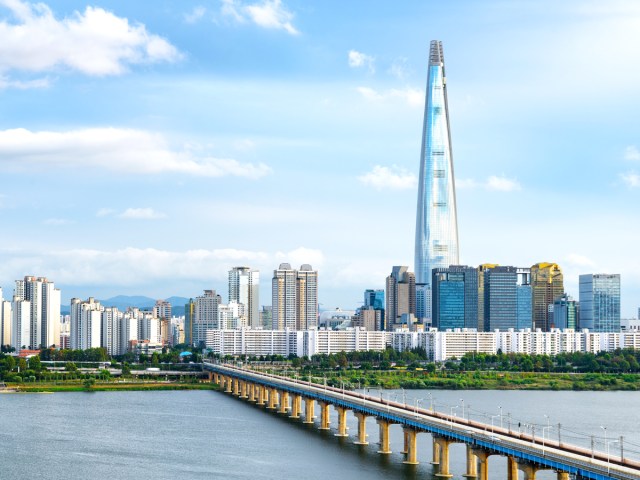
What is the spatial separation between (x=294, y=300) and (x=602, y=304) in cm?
4363

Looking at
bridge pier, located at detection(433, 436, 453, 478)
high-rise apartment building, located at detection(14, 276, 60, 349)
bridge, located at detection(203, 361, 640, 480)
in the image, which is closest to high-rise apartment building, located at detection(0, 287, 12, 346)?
high-rise apartment building, located at detection(14, 276, 60, 349)

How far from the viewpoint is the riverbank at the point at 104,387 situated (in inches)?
3110

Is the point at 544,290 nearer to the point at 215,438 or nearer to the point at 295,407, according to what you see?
the point at 295,407

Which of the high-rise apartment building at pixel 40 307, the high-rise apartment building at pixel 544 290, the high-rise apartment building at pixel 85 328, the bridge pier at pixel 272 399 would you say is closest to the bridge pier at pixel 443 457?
the bridge pier at pixel 272 399

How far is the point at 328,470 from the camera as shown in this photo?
38.2 metres

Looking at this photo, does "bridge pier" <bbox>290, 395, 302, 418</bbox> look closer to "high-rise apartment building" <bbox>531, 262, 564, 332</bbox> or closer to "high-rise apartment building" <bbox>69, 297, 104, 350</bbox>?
"high-rise apartment building" <bbox>69, 297, 104, 350</bbox>

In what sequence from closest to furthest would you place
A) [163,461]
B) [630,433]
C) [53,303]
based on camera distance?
[163,461]
[630,433]
[53,303]

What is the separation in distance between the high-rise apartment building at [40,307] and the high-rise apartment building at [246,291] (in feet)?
145

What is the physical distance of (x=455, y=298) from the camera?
15312 centimetres

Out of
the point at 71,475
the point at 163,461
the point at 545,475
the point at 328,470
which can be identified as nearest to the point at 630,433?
the point at 545,475

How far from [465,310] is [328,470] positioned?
11617 cm

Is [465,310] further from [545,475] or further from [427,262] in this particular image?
[545,475]

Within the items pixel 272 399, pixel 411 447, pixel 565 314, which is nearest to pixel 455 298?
pixel 565 314

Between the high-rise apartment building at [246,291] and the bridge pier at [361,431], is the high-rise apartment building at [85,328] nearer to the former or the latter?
the high-rise apartment building at [246,291]
